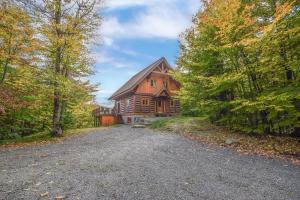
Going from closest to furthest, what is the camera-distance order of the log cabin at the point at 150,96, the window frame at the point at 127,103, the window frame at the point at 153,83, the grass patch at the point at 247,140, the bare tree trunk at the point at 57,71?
1. the grass patch at the point at 247,140
2. the bare tree trunk at the point at 57,71
3. the log cabin at the point at 150,96
4. the window frame at the point at 153,83
5. the window frame at the point at 127,103

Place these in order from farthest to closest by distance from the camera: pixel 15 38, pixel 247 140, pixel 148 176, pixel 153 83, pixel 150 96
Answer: pixel 153 83, pixel 150 96, pixel 15 38, pixel 247 140, pixel 148 176

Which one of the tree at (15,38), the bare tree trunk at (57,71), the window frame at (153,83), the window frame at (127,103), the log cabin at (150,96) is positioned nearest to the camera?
the tree at (15,38)

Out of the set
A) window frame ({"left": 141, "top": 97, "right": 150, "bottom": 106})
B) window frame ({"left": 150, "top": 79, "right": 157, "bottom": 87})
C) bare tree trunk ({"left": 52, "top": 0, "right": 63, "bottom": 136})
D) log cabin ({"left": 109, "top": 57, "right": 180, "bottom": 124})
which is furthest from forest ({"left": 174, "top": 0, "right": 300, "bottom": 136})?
window frame ({"left": 150, "top": 79, "right": 157, "bottom": 87})

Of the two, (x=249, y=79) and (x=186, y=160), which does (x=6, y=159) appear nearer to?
(x=186, y=160)

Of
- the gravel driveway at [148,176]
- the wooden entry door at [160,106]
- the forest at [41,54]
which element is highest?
the forest at [41,54]

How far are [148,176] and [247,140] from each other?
6857 millimetres

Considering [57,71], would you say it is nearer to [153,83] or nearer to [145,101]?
[145,101]

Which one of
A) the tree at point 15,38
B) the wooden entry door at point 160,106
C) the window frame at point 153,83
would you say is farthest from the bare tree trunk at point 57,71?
the wooden entry door at point 160,106

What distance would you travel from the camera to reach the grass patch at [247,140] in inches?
313

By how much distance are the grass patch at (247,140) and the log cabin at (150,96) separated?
9.34 meters

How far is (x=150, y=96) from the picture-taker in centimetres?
2361

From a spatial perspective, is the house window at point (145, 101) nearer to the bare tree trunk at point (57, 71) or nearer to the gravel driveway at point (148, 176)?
the bare tree trunk at point (57, 71)

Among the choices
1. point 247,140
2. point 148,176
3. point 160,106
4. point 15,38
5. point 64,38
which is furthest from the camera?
point 160,106

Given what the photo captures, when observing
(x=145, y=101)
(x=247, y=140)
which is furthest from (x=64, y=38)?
(x=145, y=101)
